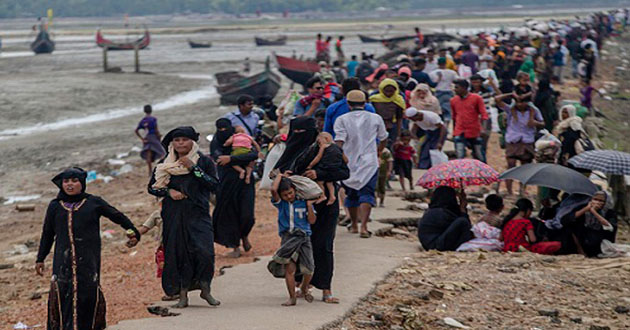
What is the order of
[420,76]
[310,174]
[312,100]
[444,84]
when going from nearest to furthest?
1. [310,174]
2. [312,100]
3. [420,76]
4. [444,84]

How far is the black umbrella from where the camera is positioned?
28.8ft

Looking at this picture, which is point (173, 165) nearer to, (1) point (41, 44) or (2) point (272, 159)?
(2) point (272, 159)

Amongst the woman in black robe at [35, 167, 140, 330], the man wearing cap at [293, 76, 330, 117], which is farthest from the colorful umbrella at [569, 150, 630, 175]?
the woman in black robe at [35, 167, 140, 330]

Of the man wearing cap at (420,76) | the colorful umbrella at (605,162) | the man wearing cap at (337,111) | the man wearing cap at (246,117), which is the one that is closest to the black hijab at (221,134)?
the man wearing cap at (246,117)

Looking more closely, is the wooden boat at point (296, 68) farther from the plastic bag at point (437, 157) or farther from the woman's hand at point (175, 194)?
the woman's hand at point (175, 194)

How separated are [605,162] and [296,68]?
22.2 m

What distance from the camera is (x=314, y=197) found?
6.58 meters

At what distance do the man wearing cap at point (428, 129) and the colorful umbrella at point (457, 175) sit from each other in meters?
2.61

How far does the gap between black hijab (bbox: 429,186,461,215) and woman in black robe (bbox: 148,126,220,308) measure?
271 centimetres

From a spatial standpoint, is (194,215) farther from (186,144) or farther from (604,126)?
(604,126)

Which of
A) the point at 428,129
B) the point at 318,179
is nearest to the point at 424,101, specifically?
the point at 428,129

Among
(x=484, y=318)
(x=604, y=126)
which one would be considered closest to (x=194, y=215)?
(x=484, y=318)

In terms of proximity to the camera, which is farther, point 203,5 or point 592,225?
point 203,5

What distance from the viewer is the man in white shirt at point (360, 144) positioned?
8516 mm
